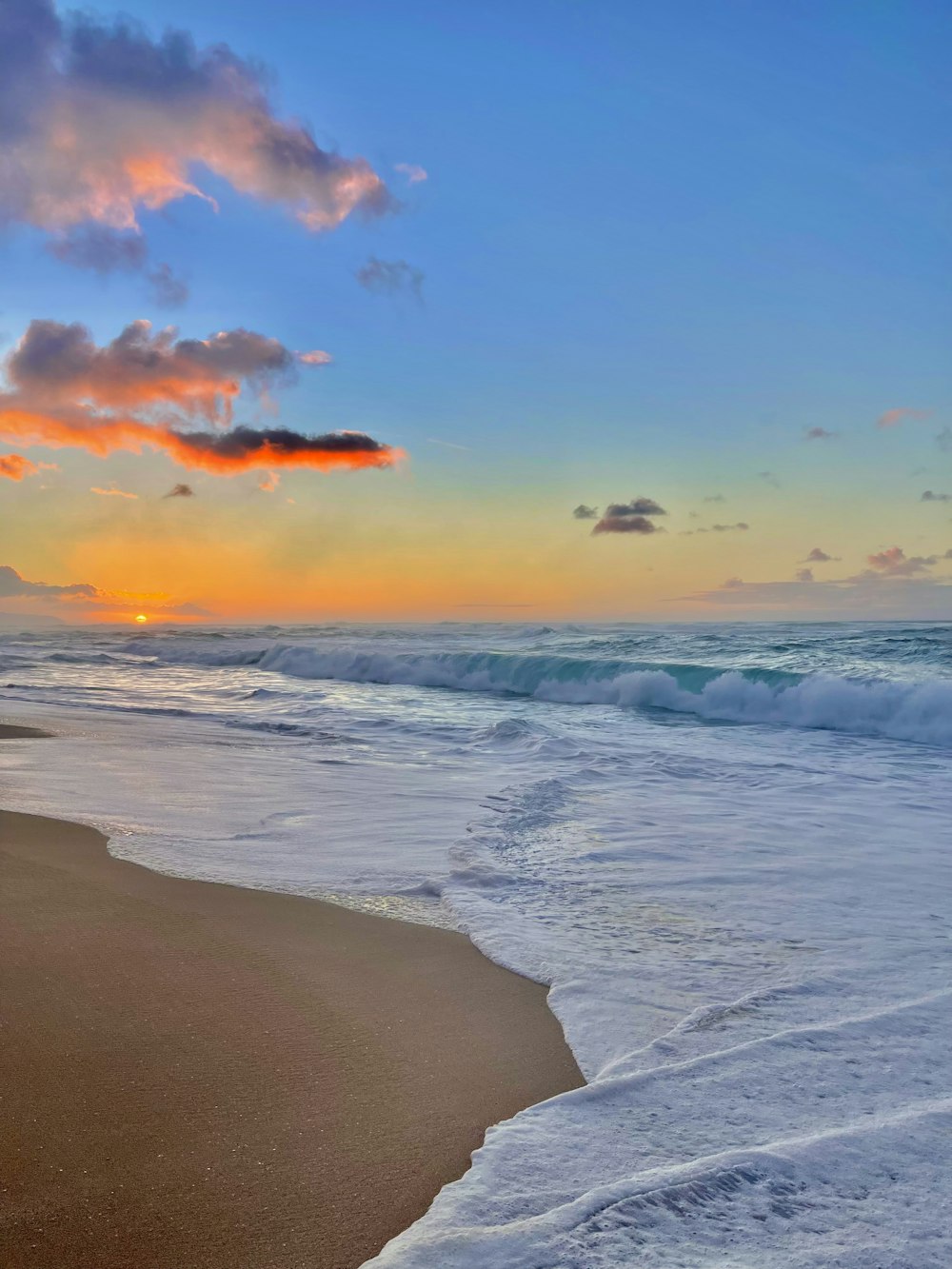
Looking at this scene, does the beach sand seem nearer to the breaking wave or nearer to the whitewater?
the whitewater

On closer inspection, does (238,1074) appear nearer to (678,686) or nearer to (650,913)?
(650,913)

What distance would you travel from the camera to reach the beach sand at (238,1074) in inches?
62.5

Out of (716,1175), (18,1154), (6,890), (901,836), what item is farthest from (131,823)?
(901,836)

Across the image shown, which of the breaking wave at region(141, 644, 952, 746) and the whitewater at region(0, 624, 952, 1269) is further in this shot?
the breaking wave at region(141, 644, 952, 746)

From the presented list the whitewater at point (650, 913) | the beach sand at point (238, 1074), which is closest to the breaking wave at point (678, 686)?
the whitewater at point (650, 913)

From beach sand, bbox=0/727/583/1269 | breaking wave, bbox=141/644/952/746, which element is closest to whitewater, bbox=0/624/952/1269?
beach sand, bbox=0/727/583/1269

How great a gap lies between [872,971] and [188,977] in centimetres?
241

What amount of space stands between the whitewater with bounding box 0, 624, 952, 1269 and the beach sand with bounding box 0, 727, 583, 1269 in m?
0.14

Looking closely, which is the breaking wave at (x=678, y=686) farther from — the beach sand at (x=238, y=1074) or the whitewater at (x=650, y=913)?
the beach sand at (x=238, y=1074)

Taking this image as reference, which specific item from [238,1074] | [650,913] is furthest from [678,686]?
[238,1074]

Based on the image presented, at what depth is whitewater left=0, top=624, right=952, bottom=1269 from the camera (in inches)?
65.6

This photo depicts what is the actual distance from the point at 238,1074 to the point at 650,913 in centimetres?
202

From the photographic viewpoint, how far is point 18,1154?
173cm

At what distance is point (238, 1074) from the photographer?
2113 millimetres
